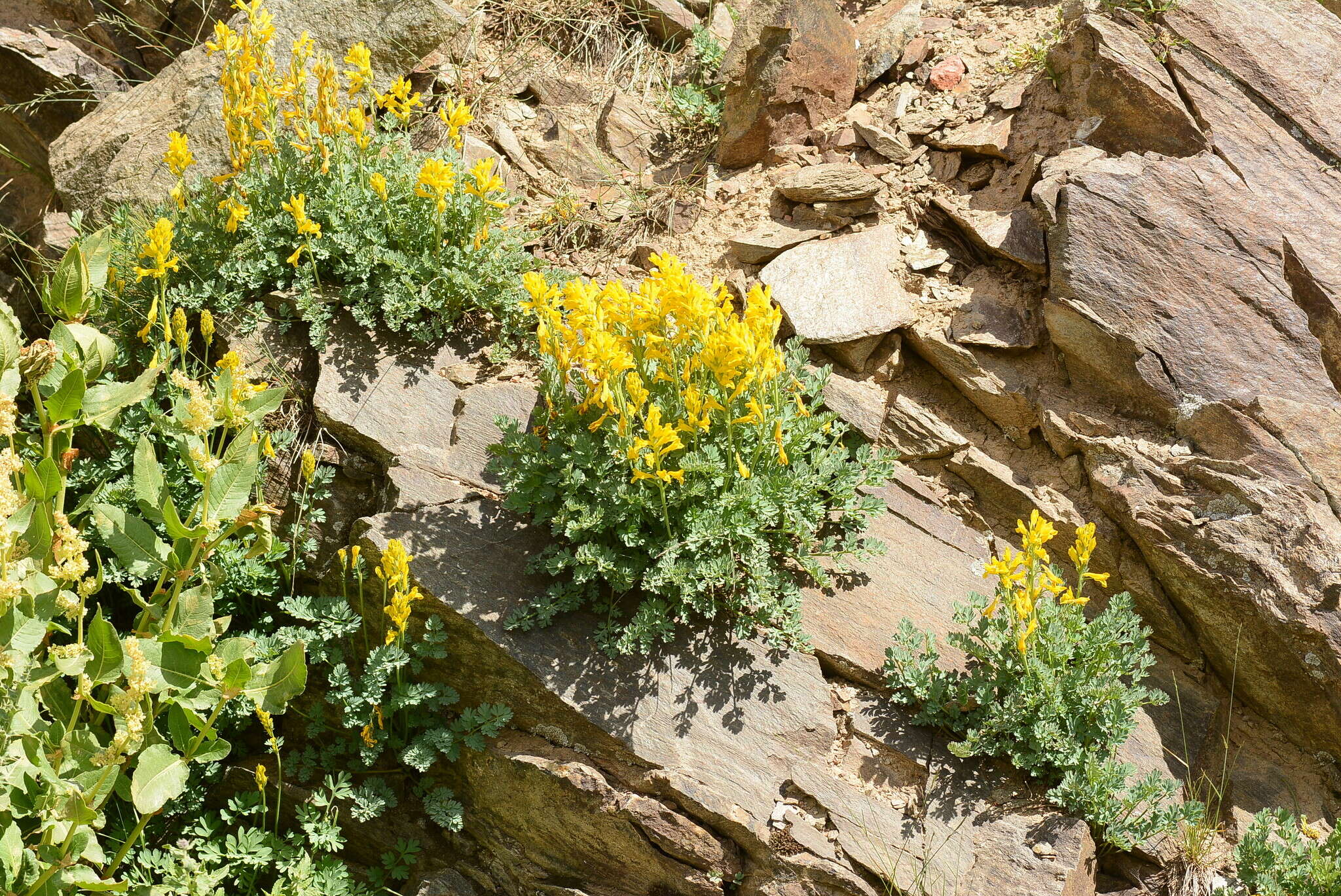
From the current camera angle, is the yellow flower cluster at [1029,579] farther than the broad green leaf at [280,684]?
Yes

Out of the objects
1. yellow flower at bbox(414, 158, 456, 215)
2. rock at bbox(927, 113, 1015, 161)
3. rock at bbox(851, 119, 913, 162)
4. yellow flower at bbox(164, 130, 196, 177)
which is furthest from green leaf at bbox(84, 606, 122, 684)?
rock at bbox(927, 113, 1015, 161)

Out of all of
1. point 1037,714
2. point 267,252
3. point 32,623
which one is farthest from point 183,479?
point 1037,714

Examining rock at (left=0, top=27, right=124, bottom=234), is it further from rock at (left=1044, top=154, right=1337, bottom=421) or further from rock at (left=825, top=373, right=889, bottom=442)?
rock at (left=1044, top=154, right=1337, bottom=421)

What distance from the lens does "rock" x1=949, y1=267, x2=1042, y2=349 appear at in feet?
15.6

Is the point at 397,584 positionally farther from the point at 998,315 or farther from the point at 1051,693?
the point at 998,315

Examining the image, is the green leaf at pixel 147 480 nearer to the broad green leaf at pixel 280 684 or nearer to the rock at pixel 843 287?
the broad green leaf at pixel 280 684

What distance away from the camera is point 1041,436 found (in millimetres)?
4723

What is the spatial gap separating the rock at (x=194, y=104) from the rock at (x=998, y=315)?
129 inches

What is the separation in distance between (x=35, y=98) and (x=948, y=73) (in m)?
5.73

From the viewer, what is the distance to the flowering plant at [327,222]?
4.66m

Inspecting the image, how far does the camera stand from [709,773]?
12.4 ft

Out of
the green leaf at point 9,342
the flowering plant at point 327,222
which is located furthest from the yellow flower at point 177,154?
the green leaf at point 9,342

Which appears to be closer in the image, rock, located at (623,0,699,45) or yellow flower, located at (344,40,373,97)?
yellow flower, located at (344,40,373,97)

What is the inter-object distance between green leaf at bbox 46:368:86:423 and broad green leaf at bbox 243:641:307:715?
108cm
